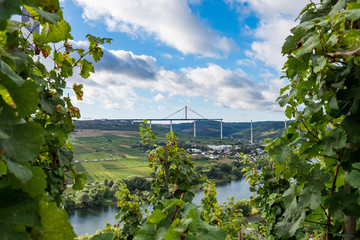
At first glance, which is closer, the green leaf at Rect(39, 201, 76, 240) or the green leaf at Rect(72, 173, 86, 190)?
the green leaf at Rect(39, 201, 76, 240)

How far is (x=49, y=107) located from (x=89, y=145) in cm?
5184

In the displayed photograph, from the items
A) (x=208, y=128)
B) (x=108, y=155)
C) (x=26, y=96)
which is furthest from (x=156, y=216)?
(x=208, y=128)

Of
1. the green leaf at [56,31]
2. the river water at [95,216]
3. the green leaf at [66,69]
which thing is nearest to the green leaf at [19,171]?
the green leaf at [56,31]

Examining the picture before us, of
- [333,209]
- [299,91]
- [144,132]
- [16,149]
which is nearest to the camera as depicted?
[16,149]

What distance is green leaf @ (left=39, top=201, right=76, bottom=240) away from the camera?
44cm

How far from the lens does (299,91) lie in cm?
147

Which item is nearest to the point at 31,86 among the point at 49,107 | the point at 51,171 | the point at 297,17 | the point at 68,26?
the point at 68,26

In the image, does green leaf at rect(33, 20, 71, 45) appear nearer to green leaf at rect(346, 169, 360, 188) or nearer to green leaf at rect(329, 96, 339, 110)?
green leaf at rect(329, 96, 339, 110)

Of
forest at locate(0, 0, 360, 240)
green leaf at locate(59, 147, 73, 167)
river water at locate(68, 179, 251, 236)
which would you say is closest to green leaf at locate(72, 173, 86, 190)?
forest at locate(0, 0, 360, 240)

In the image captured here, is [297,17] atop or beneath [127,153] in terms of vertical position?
atop

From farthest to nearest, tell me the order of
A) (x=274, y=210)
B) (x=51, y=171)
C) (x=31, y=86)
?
(x=274, y=210), (x=51, y=171), (x=31, y=86)

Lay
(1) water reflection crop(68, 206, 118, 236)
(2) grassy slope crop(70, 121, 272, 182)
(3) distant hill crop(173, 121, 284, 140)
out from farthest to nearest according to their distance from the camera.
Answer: (3) distant hill crop(173, 121, 284, 140) < (2) grassy slope crop(70, 121, 272, 182) < (1) water reflection crop(68, 206, 118, 236)

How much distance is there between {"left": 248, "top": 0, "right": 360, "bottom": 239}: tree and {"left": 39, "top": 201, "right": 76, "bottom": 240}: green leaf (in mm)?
1018

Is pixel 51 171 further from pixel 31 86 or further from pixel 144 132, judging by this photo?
pixel 144 132
